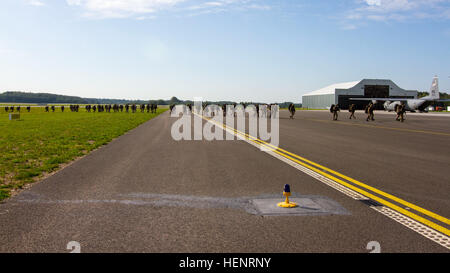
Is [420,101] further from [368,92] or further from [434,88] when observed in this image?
[368,92]

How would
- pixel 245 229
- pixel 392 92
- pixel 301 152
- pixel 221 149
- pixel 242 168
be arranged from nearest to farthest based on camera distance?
pixel 245 229 < pixel 242 168 < pixel 301 152 < pixel 221 149 < pixel 392 92

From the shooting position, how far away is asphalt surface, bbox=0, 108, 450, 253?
4215 mm

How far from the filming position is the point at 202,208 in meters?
5.75

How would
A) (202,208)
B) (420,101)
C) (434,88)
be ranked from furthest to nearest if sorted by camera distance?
(434,88) < (420,101) < (202,208)

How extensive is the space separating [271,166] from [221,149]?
4.37 meters

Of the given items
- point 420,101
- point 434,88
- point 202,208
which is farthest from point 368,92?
point 202,208

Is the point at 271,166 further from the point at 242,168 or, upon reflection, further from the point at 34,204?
the point at 34,204

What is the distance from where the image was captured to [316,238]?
14.3 ft

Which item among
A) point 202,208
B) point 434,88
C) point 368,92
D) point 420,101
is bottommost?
point 202,208

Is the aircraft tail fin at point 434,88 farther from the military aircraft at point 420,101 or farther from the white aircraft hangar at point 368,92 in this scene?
the white aircraft hangar at point 368,92

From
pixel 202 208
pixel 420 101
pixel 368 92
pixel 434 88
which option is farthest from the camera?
pixel 368 92

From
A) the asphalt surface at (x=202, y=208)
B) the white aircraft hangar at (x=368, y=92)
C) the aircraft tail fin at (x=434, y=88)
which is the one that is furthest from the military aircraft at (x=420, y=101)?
the asphalt surface at (x=202, y=208)
